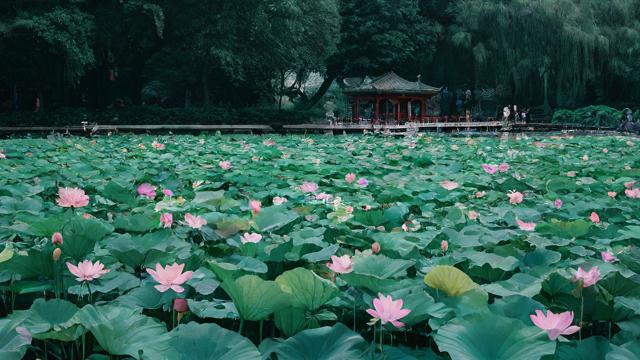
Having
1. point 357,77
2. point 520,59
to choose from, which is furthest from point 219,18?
point 520,59

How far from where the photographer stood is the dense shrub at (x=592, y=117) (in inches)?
773

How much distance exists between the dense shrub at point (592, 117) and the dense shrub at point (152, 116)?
9.26 meters

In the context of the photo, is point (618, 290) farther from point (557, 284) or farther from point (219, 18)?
point (219, 18)

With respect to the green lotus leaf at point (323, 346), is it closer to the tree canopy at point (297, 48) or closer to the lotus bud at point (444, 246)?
the lotus bud at point (444, 246)

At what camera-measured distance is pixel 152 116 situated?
1812 centimetres

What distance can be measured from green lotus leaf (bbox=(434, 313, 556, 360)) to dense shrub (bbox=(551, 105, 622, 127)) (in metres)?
20.1

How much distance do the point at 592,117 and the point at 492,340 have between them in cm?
2248

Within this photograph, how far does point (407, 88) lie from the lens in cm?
2178

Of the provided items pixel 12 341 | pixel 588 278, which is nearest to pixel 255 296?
pixel 12 341

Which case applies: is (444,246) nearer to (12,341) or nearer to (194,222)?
(194,222)

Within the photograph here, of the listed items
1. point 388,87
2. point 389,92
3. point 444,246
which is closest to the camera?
point 444,246

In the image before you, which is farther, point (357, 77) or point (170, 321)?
point (357, 77)

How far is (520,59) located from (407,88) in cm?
458

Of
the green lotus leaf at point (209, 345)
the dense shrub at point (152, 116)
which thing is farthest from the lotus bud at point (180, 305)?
the dense shrub at point (152, 116)
